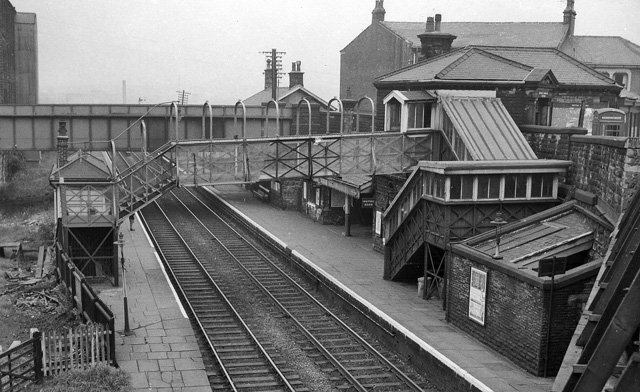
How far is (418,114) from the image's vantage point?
1133 inches

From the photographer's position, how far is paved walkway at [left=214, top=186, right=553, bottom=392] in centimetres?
1684

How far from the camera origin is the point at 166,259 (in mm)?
30766

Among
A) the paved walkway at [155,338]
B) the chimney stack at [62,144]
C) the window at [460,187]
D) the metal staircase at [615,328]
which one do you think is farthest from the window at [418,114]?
the metal staircase at [615,328]

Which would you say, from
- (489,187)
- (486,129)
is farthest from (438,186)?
(486,129)

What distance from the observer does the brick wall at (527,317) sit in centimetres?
1684

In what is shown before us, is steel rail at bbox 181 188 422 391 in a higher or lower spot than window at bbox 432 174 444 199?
A: lower

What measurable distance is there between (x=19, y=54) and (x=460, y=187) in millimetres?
55603

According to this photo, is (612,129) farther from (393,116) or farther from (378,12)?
(378,12)

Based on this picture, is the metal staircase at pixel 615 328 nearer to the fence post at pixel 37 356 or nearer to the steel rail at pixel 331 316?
the steel rail at pixel 331 316

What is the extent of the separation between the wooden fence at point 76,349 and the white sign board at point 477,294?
9167mm

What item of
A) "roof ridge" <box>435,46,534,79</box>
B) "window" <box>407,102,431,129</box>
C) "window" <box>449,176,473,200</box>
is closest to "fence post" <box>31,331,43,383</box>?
"window" <box>449,176,473,200</box>

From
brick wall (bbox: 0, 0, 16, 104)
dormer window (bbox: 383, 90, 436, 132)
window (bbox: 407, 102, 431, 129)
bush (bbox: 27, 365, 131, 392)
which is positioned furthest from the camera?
brick wall (bbox: 0, 0, 16, 104)

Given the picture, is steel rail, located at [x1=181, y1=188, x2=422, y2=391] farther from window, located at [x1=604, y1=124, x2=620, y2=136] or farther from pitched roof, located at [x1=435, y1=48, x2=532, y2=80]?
window, located at [x1=604, y1=124, x2=620, y2=136]

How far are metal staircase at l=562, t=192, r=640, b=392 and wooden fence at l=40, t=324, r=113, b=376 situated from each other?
11.1 m
